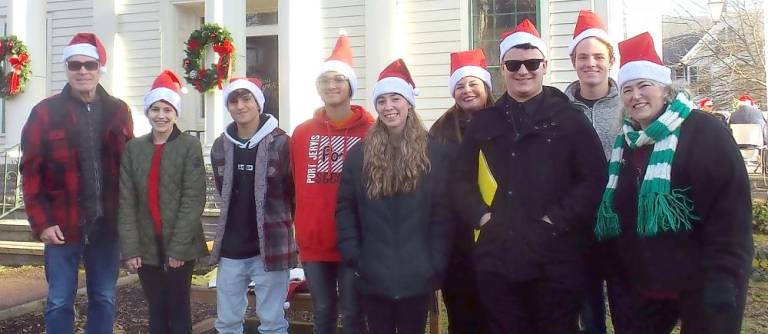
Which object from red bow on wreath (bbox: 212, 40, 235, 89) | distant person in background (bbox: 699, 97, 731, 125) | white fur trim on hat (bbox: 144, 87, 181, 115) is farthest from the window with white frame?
white fur trim on hat (bbox: 144, 87, 181, 115)

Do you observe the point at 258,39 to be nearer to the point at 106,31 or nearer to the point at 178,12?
the point at 178,12

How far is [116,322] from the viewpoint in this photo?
561cm

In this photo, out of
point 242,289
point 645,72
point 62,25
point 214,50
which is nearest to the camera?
point 645,72

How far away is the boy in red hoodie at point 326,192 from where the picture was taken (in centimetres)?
384

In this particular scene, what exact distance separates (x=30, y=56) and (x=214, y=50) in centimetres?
356

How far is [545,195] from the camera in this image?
123 inches

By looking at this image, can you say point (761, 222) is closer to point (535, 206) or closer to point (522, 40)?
point (522, 40)

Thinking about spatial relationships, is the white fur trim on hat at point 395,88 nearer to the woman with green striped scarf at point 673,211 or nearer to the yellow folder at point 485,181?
the yellow folder at point 485,181

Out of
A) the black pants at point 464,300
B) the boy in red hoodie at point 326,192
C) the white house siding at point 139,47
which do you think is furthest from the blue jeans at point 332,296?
the white house siding at point 139,47

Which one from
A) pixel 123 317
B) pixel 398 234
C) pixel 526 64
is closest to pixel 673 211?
pixel 526 64

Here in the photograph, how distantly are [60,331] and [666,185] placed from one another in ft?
11.3

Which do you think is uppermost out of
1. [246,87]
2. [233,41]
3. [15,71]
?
[233,41]

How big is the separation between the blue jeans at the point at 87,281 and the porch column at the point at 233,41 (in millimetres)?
5468

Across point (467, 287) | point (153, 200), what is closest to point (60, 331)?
point (153, 200)
